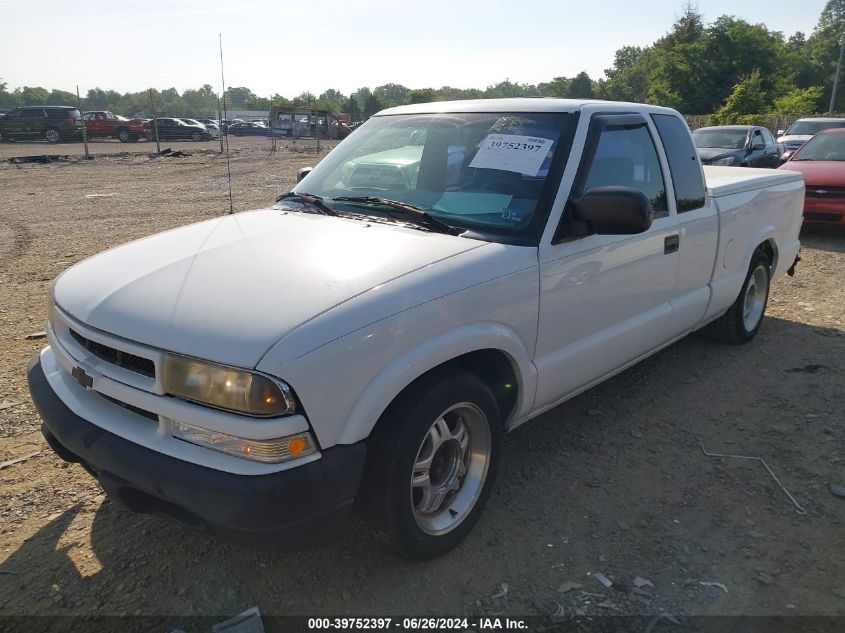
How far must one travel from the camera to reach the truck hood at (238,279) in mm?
2240

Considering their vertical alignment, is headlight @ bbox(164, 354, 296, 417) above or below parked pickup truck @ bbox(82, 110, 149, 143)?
below

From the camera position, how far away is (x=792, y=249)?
19.0 feet

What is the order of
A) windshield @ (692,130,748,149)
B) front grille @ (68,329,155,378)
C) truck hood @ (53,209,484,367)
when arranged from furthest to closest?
windshield @ (692,130,748,149)
front grille @ (68,329,155,378)
truck hood @ (53,209,484,367)

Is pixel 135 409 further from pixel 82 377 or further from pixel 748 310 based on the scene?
pixel 748 310

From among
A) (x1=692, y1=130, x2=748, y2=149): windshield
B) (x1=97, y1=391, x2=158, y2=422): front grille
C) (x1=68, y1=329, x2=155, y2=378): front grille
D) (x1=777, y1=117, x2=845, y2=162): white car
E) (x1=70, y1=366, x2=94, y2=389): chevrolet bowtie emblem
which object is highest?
(x1=777, y1=117, x2=845, y2=162): white car

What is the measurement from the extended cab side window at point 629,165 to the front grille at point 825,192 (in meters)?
7.13

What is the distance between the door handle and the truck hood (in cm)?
152

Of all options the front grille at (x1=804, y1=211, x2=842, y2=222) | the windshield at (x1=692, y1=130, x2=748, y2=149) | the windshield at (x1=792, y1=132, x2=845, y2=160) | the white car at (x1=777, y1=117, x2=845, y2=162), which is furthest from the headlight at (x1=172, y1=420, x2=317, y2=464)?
the white car at (x1=777, y1=117, x2=845, y2=162)

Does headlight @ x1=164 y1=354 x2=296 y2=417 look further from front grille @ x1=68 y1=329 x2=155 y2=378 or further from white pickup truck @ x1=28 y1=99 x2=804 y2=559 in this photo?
front grille @ x1=68 y1=329 x2=155 y2=378

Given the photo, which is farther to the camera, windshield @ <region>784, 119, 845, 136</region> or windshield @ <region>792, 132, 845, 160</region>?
windshield @ <region>784, 119, 845, 136</region>

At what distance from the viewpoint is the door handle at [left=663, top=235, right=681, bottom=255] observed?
3836mm

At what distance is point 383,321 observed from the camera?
2.34 meters

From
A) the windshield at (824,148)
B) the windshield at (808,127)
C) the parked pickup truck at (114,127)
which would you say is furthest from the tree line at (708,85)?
the windshield at (824,148)

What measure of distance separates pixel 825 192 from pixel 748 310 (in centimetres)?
540
